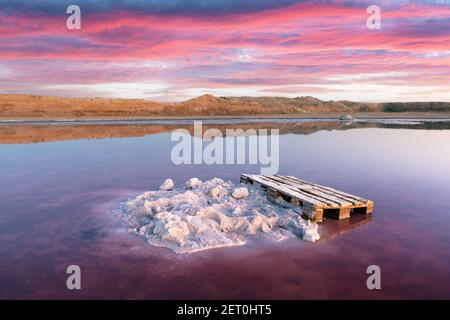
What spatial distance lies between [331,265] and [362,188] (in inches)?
185

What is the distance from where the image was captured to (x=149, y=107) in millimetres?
94062

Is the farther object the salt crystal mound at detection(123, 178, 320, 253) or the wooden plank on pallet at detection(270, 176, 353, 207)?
the wooden plank on pallet at detection(270, 176, 353, 207)

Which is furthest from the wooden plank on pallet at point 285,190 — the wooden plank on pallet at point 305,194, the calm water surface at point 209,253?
the calm water surface at point 209,253

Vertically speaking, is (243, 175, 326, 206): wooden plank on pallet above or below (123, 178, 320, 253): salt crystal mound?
above

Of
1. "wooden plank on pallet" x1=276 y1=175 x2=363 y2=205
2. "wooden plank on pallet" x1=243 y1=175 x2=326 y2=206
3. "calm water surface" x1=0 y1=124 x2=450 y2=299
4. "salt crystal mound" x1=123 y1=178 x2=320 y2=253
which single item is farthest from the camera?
"wooden plank on pallet" x1=276 y1=175 x2=363 y2=205

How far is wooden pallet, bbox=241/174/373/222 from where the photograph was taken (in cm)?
643

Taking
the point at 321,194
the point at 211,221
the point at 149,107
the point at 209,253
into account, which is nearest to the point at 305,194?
the point at 321,194

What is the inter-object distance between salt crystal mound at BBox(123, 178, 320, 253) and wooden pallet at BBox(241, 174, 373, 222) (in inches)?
7.5

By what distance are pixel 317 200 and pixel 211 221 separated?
78.6 inches

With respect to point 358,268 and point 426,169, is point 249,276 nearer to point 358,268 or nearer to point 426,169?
point 358,268

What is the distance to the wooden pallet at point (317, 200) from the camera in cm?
643

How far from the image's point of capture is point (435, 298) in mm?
4016

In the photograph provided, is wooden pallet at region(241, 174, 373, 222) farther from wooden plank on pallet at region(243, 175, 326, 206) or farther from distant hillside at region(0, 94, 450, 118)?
distant hillside at region(0, 94, 450, 118)

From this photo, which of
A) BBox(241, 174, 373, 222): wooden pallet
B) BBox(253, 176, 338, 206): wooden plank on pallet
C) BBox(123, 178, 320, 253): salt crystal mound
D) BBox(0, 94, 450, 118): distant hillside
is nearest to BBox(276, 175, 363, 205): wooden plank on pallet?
BBox(241, 174, 373, 222): wooden pallet
